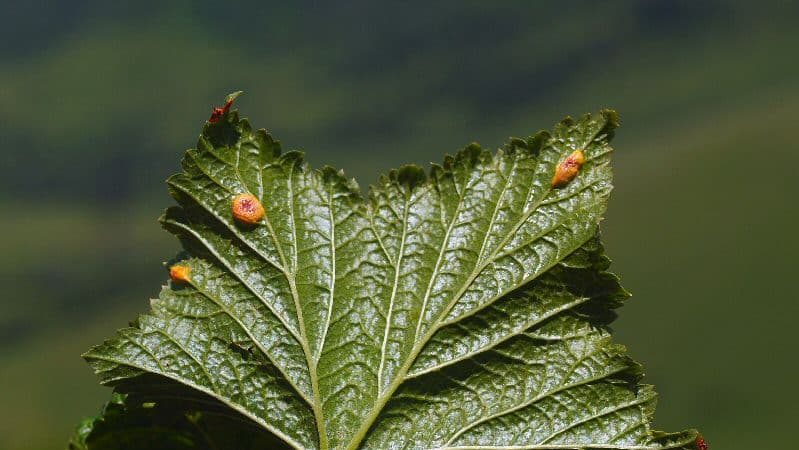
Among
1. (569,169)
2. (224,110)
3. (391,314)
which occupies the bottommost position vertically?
(391,314)

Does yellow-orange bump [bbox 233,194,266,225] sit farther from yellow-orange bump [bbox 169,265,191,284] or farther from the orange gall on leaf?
the orange gall on leaf

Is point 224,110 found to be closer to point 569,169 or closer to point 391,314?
point 391,314

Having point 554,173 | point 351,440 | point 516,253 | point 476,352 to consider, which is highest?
point 554,173

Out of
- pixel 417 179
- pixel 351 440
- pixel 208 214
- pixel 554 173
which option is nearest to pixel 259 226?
pixel 208 214

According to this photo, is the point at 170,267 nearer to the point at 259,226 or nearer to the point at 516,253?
the point at 259,226

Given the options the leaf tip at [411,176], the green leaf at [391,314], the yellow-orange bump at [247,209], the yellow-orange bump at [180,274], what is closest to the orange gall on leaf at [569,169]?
the green leaf at [391,314]

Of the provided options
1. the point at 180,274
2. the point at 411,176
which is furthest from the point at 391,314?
the point at 180,274

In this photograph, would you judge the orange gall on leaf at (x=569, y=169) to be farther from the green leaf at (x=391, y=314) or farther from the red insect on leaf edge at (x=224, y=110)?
the red insect on leaf edge at (x=224, y=110)
